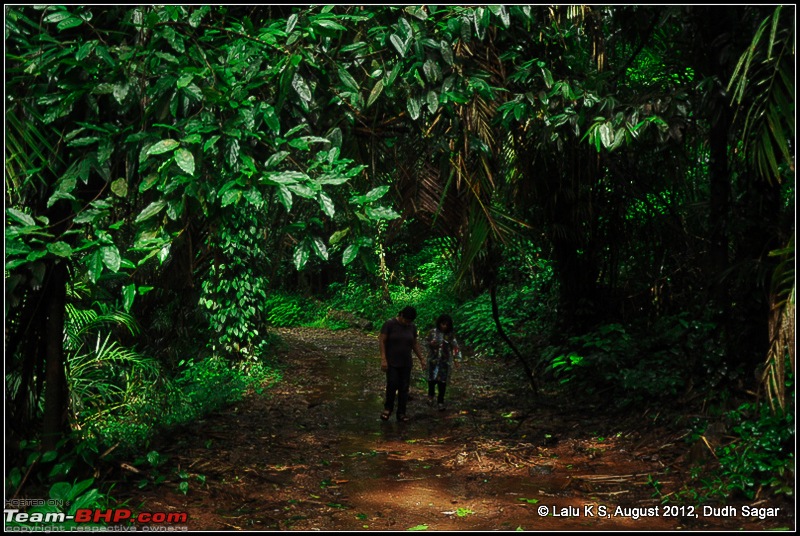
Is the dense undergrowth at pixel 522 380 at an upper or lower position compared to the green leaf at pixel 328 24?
lower

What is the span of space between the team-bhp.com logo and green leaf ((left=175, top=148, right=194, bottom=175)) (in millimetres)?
2546

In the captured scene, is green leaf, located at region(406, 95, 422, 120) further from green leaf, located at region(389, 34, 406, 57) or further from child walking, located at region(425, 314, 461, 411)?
child walking, located at region(425, 314, 461, 411)

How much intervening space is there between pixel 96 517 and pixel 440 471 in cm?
333

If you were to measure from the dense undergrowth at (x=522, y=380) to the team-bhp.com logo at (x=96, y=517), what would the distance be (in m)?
0.07

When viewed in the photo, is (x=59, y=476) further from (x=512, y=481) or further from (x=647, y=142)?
(x=647, y=142)

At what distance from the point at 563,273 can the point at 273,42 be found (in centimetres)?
780

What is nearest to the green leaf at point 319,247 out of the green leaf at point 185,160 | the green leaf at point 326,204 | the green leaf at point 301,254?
the green leaf at point 301,254

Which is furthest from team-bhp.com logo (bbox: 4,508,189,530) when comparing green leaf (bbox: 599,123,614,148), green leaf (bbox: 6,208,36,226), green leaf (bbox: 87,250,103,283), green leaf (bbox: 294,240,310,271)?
green leaf (bbox: 599,123,614,148)

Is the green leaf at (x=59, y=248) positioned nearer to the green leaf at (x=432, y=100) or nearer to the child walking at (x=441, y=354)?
the green leaf at (x=432, y=100)

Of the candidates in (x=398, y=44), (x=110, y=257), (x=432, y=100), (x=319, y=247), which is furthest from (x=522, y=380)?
(x=110, y=257)

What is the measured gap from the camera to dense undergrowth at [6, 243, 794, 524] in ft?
18.2

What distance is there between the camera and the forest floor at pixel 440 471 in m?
5.51

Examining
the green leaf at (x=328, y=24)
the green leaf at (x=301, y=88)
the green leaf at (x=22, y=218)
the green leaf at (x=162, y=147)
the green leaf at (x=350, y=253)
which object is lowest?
the green leaf at (x=350, y=253)

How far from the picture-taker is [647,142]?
26.5ft
